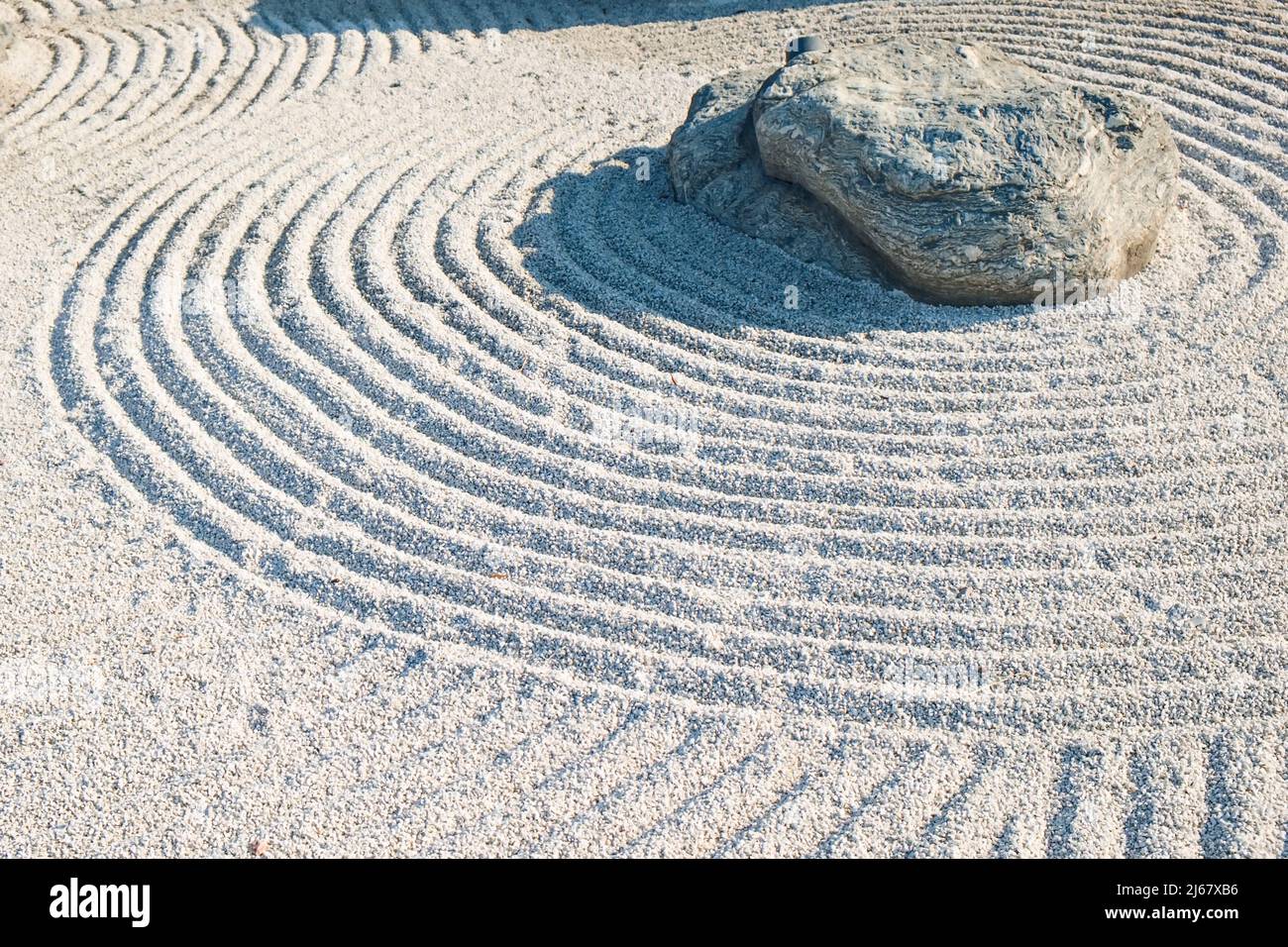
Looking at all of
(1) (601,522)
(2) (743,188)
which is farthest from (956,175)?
(1) (601,522)

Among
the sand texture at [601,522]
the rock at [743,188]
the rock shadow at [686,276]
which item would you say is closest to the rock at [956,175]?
the rock at [743,188]

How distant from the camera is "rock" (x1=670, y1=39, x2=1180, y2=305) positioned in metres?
6.91

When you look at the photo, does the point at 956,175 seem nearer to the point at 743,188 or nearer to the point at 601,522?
the point at 743,188

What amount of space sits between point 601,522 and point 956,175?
Result: 3107 mm

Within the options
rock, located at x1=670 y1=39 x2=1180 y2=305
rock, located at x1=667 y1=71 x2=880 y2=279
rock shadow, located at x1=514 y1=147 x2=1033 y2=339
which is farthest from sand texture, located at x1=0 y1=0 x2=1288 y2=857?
rock, located at x1=670 y1=39 x2=1180 y2=305

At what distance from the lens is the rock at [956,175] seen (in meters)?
6.91

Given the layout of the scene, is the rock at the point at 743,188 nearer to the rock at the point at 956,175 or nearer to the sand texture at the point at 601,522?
the rock at the point at 956,175

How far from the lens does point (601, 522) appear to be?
229 inches

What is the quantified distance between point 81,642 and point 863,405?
165 inches

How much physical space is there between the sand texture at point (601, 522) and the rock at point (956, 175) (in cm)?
28

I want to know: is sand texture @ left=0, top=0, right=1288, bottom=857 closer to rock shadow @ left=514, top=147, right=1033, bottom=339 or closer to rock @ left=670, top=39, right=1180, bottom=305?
rock shadow @ left=514, top=147, right=1033, bottom=339

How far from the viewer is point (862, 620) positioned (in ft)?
17.3

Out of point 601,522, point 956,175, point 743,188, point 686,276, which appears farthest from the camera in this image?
point 743,188
